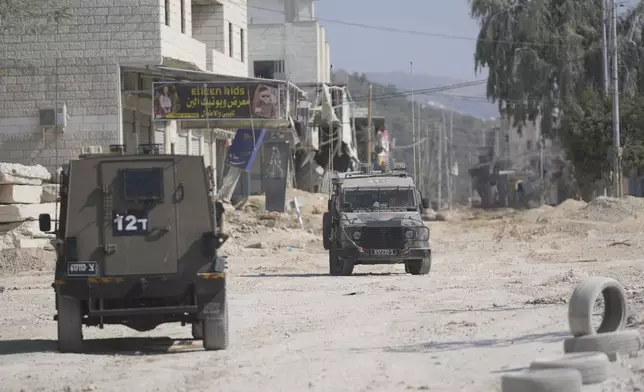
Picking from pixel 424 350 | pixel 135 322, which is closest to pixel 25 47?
pixel 135 322

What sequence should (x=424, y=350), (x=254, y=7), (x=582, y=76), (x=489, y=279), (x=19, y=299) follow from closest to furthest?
(x=424, y=350) < (x=19, y=299) < (x=489, y=279) < (x=582, y=76) < (x=254, y=7)

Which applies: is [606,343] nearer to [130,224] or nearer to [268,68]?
[130,224]

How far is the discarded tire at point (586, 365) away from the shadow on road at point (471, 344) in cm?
286

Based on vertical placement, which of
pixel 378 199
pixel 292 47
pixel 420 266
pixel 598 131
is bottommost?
pixel 420 266

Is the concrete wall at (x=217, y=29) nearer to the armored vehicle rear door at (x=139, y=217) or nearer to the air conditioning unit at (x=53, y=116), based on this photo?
the air conditioning unit at (x=53, y=116)

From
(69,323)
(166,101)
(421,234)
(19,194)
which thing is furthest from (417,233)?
(69,323)

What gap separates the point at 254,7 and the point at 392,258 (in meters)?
53.9

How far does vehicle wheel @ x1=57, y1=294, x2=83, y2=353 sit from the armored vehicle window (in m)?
1.34

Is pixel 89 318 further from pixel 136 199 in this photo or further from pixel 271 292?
pixel 271 292

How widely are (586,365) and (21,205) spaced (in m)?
22.8

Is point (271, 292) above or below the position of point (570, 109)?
below

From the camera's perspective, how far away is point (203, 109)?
35.5m

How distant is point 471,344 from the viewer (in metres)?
13.2

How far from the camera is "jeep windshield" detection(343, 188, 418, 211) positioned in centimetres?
2753
